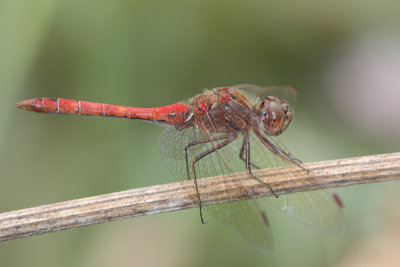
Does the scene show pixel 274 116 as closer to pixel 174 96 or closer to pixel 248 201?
pixel 248 201

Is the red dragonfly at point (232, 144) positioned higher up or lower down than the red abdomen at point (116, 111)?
lower down

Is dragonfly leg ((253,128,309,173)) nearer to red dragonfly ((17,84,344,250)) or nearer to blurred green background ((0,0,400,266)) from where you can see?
red dragonfly ((17,84,344,250))

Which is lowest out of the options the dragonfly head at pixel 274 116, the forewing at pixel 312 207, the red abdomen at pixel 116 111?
the forewing at pixel 312 207

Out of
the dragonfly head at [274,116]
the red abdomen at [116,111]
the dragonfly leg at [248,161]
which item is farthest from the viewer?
the red abdomen at [116,111]

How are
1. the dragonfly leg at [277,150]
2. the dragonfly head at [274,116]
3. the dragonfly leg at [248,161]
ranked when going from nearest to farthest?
1. the dragonfly leg at [248,161]
2. the dragonfly leg at [277,150]
3. the dragonfly head at [274,116]

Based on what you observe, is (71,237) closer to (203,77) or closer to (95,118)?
(95,118)

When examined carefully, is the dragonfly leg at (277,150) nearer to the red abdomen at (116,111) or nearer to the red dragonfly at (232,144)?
the red dragonfly at (232,144)

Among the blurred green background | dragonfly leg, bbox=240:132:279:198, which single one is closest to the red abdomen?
the blurred green background

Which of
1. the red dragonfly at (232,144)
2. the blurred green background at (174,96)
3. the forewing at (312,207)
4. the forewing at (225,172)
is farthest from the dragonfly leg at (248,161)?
the blurred green background at (174,96)
